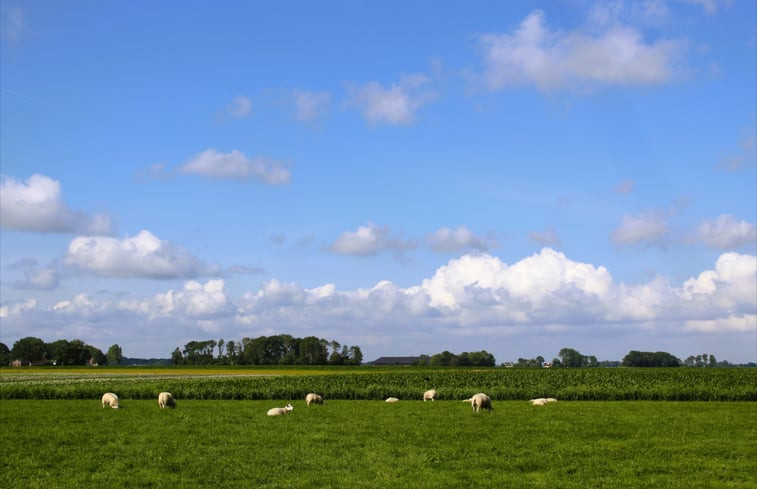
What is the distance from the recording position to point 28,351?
19300cm

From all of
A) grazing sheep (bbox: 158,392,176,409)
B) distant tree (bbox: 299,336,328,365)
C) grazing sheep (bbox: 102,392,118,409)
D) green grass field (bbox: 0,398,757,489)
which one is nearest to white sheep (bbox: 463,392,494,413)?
green grass field (bbox: 0,398,757,489)

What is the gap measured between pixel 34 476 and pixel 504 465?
12.8 metres

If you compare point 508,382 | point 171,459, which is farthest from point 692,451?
point 508,382

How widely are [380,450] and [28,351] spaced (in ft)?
652

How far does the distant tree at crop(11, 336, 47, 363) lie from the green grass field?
17825 cm

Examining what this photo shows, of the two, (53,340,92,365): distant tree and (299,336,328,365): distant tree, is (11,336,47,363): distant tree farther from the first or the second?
(299,336,328,365): distant tree

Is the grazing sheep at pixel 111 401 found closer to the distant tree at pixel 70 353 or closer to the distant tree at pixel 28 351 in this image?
the distant tree at pixel 70 353

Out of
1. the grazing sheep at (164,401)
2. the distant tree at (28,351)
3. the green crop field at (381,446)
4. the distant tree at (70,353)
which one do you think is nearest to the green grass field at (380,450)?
the green crop field at (381,446)

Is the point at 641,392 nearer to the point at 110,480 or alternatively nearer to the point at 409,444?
the point at 409,444

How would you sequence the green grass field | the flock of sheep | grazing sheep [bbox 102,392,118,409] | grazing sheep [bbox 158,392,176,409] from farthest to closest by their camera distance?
grazing sheep [bbox 102,392,118,409] → grazing sheep [bbox 158,392,176,409] → the flock of sheep → the green grass field

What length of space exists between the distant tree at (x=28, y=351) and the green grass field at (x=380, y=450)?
178247mm

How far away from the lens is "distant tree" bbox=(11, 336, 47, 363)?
19300 centimetres

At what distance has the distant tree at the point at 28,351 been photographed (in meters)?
193

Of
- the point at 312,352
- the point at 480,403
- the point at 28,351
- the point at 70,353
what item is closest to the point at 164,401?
the point at 480,403
